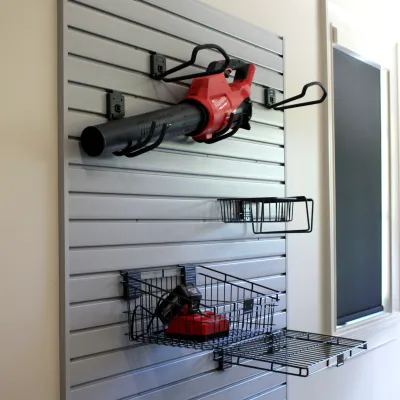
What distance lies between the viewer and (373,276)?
2.72m

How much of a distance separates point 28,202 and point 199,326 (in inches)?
20.8

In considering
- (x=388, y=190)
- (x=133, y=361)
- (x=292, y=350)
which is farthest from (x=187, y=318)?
(x=388, y=190)

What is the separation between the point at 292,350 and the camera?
155 centimetres

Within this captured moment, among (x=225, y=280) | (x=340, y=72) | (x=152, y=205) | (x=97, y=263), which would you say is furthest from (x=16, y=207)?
(x=340, y=72)

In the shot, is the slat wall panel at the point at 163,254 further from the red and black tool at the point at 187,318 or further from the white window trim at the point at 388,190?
the white window trim at the point at 388,190

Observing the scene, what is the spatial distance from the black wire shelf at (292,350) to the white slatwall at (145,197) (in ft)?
0.59

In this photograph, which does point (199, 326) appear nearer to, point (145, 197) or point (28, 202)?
point (145, 197)

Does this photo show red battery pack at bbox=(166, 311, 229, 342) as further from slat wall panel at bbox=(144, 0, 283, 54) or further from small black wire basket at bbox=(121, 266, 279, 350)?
slat wall panel at bbox=(144, 0, 283, 54)

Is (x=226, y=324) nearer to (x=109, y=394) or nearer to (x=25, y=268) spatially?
(x=109, y=394)

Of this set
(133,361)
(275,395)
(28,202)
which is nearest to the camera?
(28,202)

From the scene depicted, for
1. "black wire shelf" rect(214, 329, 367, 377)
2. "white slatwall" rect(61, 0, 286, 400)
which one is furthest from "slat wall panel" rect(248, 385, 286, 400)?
"black wire shelf" rect(214, 329, 367, 377)

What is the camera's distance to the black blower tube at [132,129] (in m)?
1.29

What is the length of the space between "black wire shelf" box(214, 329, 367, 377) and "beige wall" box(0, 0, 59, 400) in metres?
0.51

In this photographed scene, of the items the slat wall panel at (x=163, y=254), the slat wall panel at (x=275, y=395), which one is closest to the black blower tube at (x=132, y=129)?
the slat wall panel at (x=163, y=254)
